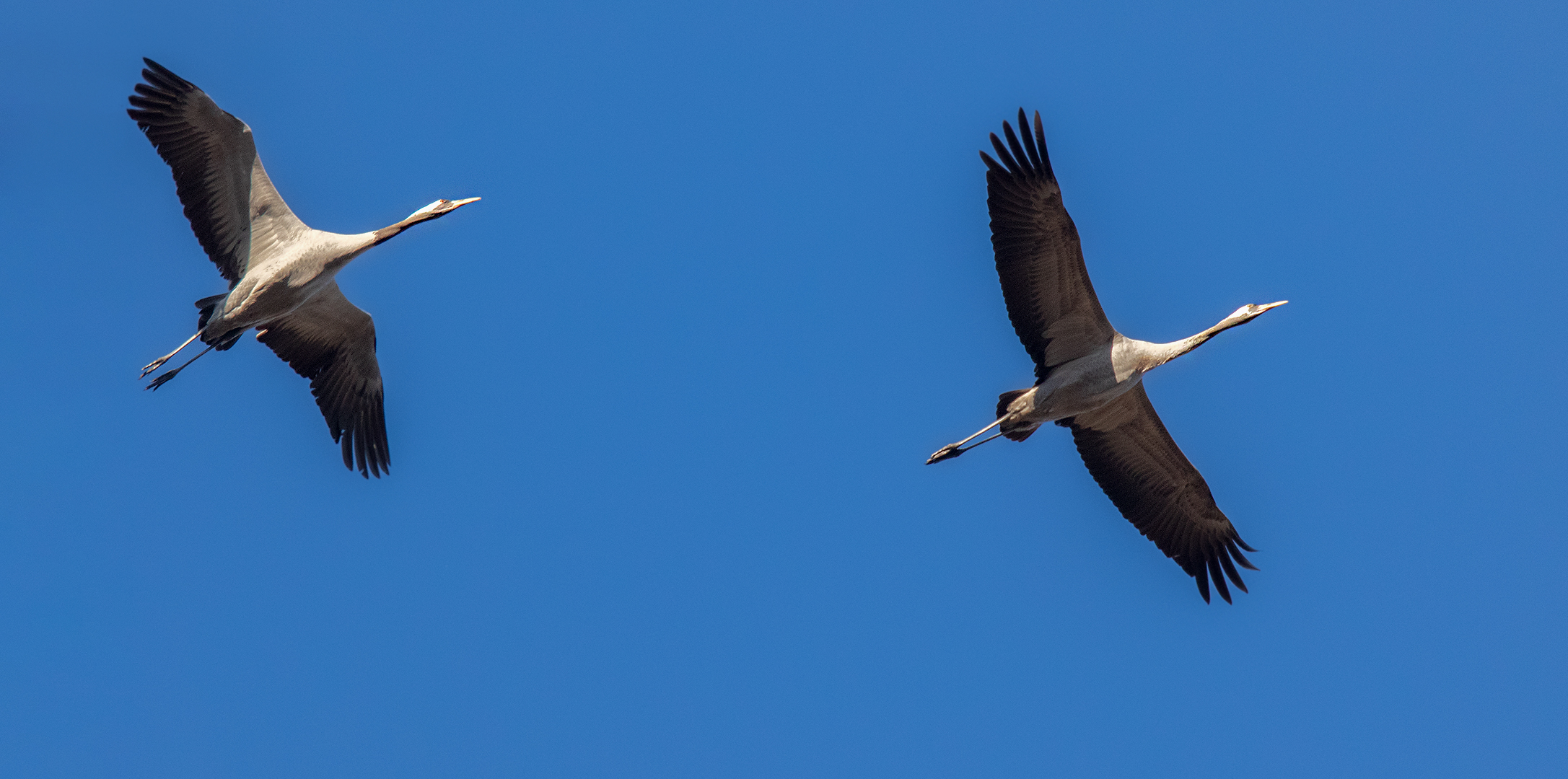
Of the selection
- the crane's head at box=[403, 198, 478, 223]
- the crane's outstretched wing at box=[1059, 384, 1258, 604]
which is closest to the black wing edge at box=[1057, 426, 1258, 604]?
the crane's outstretched wing at box=[1059, 384, 1258, 604]

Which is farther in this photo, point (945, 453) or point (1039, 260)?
point (945, 453)

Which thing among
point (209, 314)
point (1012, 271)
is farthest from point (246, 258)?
point (1012, 271)

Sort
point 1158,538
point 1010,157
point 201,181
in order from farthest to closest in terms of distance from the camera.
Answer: point 1158,538
point 201,181
point 1010,157

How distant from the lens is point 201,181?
17266 mm

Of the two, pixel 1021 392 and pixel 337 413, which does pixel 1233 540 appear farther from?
pixel 337 413

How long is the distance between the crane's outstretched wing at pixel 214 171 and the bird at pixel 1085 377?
7839 millimetres

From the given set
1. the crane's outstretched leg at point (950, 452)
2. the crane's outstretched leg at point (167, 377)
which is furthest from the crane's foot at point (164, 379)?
the crane's outstretched leg at point (950, 452)

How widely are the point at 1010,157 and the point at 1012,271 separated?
47.4 inches

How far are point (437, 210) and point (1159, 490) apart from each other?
8.87m

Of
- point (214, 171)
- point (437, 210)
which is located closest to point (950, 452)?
point (437, 210)

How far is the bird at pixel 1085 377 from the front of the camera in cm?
1623

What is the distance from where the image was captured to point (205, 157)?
17.2m

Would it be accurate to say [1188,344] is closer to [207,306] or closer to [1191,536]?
[1191,536]

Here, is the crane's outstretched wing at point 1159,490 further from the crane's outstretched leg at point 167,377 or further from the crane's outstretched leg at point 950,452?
the crane's outstretched leg at point 167,377
